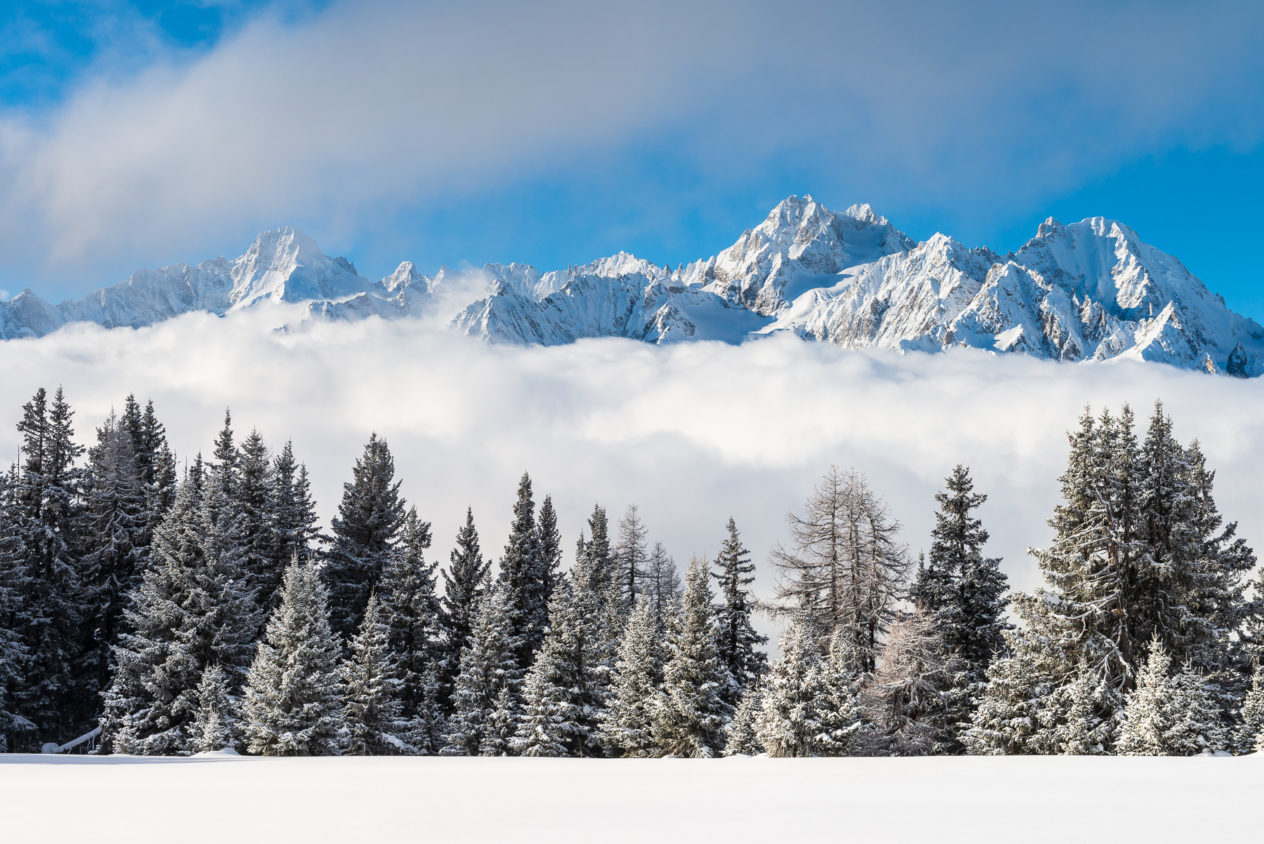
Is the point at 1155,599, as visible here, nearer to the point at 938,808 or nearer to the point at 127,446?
the point at 938,808

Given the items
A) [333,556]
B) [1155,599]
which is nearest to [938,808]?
[1155,599]

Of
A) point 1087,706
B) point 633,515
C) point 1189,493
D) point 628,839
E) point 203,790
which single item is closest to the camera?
point 628,839

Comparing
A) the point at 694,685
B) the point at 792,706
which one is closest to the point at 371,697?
the point at 694,685

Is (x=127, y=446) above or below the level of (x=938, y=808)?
above

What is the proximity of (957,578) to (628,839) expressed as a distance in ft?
98.1

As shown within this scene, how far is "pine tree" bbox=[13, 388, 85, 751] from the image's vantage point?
144 ft

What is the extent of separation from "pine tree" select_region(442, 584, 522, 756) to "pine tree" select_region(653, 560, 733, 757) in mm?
10045

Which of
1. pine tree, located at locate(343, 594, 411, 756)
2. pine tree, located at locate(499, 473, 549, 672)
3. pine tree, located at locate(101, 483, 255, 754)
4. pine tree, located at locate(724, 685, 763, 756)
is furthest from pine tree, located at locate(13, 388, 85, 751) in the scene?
pine tree, located at locate(724, 685, 763, 756)

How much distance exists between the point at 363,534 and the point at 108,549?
13.3 metres

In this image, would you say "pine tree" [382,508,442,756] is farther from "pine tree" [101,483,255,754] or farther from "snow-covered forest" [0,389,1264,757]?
"pine tree" [101,483,255,754]

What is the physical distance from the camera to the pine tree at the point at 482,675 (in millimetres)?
43531

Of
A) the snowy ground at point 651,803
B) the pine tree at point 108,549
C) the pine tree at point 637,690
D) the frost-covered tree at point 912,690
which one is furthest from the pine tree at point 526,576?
the snowy ground at point 651,803

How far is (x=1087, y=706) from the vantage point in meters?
26.7

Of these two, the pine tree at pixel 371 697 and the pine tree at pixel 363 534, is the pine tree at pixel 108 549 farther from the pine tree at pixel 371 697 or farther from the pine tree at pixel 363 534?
the pine tree at pixel 371 697
